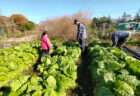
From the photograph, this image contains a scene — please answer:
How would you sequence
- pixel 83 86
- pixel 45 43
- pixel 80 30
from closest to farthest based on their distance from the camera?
pixel 83 86 < pixel 45 43 < pixel 80 30

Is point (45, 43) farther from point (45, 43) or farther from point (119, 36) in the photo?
point (119, 36)

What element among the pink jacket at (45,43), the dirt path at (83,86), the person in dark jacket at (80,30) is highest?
the person in dark jacket at (80,30)

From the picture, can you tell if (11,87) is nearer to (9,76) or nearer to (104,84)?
(9,76)

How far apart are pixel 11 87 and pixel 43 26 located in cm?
944

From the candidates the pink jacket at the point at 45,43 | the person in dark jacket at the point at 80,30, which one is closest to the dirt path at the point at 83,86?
the pink jacket at the point at 45,43

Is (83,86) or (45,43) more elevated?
(45,43)

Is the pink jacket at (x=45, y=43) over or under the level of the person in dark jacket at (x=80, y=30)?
under

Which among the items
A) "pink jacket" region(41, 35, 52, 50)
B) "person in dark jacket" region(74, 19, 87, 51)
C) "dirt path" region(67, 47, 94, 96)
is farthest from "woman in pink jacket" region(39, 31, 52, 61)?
"dirt path" region(67, 47, 94, 96)

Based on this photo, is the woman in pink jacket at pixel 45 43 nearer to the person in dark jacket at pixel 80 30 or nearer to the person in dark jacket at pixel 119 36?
the person in dark jacket at pixel 80 30

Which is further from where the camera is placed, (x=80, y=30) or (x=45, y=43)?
(x=80, y=30)

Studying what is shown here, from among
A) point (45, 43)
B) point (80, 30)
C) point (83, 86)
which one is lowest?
point (83, 86)

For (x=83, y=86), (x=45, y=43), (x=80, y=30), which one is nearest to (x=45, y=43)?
(x=45, y=43)

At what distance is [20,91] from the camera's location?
4.81 feet

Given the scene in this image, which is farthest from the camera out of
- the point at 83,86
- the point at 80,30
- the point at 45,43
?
the point at 80,30
